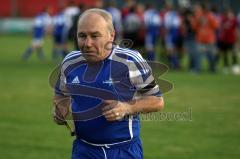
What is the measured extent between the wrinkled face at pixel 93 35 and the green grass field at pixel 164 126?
192 inches

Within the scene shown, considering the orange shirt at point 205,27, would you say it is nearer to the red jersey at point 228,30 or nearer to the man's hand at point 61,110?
the red jersey at point 228,30

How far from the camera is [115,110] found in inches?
195

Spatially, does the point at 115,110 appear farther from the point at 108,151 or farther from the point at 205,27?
the point at 205,27

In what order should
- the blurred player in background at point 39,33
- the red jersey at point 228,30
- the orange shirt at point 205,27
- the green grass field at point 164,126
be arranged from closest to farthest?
the green grass field at point 164,126
the orange shirt at point 205,27
the red jersey at point 228,30
the blurred player in background at point 39,33

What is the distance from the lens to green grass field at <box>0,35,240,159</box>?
33.6 feet

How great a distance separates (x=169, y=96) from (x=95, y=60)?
40.8 feet

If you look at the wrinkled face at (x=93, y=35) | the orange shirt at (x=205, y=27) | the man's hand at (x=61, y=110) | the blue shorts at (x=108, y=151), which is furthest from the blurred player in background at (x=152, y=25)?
the wrinkled face at (x=93, y=35)

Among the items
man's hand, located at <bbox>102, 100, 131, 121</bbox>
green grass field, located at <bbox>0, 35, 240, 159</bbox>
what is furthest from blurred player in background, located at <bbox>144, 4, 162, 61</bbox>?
man's hand, located at <bbox>102, 100, 131, 121</bbox>

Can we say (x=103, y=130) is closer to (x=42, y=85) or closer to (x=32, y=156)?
(x=32, y=156)

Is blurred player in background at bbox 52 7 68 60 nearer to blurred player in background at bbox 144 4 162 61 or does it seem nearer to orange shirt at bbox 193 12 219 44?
blurred player in background at bbox 144 4 162 61

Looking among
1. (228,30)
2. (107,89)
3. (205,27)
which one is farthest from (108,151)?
(228,30)

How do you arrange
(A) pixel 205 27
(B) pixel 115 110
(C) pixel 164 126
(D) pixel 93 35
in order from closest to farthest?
1. (B) pixel 115 110
2. (D) pixel 93 35
3. (C) pixel 164 126
4. (A) pixel 205 27

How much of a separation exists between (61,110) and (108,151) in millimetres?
551

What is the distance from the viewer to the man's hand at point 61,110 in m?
5.48
